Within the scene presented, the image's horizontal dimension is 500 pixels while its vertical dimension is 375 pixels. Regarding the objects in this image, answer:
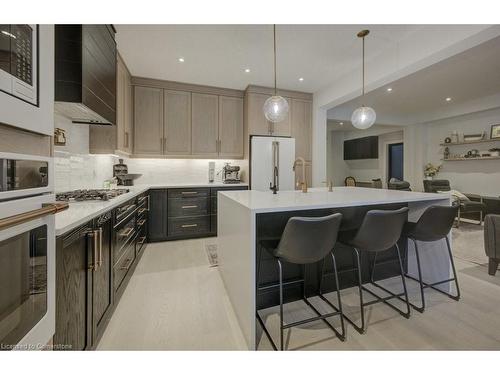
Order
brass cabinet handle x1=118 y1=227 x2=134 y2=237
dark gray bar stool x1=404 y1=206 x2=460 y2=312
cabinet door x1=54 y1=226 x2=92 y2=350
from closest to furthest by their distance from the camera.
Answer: cabinet door x1=54 y1=226 x2=92 y2=350 < dark gray bar stool x1=404 y1=206 x2=460 y2=312 < brass cabinet handle x1=118 y1=227 x2=134 y2=237

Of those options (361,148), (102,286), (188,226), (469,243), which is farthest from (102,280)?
(361,148)

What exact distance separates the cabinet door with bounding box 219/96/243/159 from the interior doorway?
6139 mm

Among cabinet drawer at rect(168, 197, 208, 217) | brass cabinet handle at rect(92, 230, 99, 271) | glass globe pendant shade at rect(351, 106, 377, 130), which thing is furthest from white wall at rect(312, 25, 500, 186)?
brass cabinet handle at rect(92, 230, 99, 271)

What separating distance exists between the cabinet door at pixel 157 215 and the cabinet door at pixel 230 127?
1327mm

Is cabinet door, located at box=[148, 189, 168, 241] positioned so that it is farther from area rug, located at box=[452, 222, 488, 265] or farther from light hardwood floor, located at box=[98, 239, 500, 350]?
area rug, located at box=[452, 222, 488, 265]

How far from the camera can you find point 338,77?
3.73 metres

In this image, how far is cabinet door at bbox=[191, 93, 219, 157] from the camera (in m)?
4.07

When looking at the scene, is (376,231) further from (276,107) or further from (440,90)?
(440,90)

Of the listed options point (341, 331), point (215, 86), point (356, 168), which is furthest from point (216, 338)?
point (356, 168)

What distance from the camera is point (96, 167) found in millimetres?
3094

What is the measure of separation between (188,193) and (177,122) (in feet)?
4.24

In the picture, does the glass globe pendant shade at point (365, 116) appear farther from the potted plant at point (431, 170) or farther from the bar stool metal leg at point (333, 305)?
the potted plant at point (431, 170)

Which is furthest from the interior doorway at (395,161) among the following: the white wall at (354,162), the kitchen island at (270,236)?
the kitchen island at (270,236)
